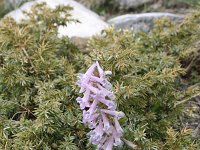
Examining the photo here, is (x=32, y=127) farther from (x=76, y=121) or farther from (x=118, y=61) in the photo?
(x=118, y=61)

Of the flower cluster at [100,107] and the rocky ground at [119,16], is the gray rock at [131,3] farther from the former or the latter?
the flower cluster at [100,107]

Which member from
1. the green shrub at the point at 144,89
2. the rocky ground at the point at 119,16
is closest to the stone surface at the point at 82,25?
the rocky ground at the point at 119,16

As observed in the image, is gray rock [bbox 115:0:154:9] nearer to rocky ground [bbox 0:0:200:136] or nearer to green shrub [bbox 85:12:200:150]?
rocky ground [bbox 0:0:200:136]

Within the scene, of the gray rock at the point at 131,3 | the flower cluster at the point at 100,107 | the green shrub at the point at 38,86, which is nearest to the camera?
the flower cluster at the point at 100,107

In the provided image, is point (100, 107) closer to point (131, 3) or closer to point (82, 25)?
point (82, 25)

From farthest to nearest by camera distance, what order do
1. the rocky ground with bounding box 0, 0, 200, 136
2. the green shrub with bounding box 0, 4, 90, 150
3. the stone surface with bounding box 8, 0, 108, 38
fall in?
1. the stone surface with bounding box 8, 0, 108, 38
2. the rocky ground with bounding box 0, 0, 200, 136
3. the green shrub with bounding box 0, 4, 90, 150

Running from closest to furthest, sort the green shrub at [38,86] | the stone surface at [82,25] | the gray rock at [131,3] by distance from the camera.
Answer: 1. the green shrub at [38,86]
2. the stone surface at [82,25]
3. the gray rock at [131,3]

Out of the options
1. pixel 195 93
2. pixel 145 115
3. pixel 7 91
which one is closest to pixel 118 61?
pixel 145 115

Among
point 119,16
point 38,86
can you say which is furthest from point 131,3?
point 38,86

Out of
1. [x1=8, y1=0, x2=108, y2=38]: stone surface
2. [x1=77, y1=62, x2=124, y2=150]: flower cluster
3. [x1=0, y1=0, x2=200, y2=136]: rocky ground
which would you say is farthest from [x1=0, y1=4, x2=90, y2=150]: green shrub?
[x1=8, y1=0, x2=108, y2=38]: stone surface
